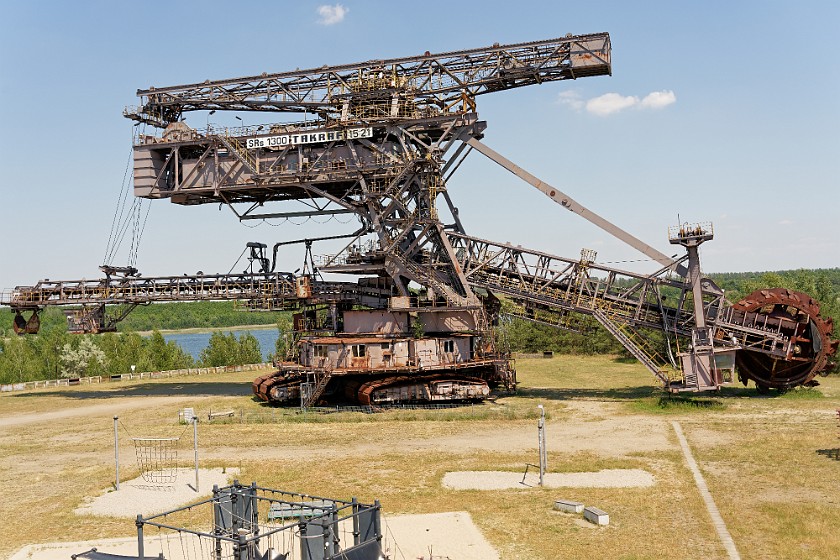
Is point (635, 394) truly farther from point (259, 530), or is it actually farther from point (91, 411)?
point (91, 411)

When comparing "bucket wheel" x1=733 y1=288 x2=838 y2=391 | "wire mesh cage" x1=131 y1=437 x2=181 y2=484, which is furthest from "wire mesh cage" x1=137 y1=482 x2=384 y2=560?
"bucket wheel" x1=733 y1=288 x2=838 y2=391

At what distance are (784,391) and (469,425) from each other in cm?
1765

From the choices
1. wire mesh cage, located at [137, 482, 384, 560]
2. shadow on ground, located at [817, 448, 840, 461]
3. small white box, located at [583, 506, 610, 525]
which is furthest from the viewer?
shadow on ground, located at [817, 448, 840, 461]

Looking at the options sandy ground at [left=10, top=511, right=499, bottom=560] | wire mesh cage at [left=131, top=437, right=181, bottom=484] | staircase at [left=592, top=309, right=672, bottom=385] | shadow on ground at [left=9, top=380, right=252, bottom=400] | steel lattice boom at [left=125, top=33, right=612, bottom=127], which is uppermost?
steel lattice boom at [left=125, top=33, right=612, bottom=127]

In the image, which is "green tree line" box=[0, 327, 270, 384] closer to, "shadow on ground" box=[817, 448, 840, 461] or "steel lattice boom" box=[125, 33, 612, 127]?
"steel lattice boom" box=[125, 33, 612, 127]

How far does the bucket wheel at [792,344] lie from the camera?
1441 inches

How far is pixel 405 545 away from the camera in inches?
669

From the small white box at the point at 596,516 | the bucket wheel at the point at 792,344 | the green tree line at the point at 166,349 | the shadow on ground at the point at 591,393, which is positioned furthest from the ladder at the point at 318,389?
the green tree line at the point at 166,349

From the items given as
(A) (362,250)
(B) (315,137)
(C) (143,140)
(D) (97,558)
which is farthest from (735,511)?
(C) (143,140)

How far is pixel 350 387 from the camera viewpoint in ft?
131

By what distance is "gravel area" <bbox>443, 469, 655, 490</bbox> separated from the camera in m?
22.1

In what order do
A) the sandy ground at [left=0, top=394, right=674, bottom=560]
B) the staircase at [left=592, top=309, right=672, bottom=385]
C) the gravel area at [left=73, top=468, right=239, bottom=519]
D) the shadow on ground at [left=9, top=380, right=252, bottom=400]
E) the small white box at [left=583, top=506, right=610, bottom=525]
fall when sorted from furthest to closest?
the shadow on ground at [left=9, top=380, right=252, bottom=400], the staircase at [left=592, top=309, right=672, bottom=385], the gravel area at [left=73, top=468, right=239, bottom=519], the small white box at [left=583, top=506, right=610, bottom=525], the sandy ground at [left=0, top=394, right=674, bottom=560]

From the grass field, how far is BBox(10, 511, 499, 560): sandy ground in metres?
0.59

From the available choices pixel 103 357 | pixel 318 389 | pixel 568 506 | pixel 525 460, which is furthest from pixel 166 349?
pixel 568 506
